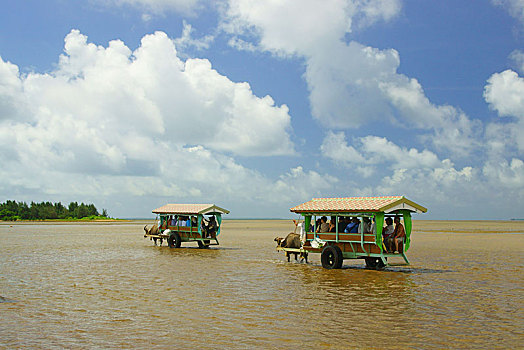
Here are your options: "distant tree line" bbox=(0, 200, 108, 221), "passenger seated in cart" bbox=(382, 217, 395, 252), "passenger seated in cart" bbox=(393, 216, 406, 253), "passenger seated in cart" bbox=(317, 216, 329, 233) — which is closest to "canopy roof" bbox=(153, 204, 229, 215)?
"passenger seated in cart" bbox=(317, 216, 329, 233)

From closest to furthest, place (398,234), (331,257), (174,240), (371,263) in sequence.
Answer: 1. (398,234)
2. (331,257)
3. (371,263)
4. (174,240)

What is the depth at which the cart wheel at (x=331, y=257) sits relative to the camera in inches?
752

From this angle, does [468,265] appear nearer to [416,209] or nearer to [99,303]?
[416,209]

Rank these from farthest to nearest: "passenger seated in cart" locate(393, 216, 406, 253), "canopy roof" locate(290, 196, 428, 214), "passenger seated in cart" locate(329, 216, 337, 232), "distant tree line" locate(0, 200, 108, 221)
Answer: "distant tree line" locate(0, 200, 108, 221) < "passenger seated in cart" locate(329, 216, 337, 232) < "passenger seated in cart" locate(393, 216, 406, 253) < "canopy roof" locate(290, 196, 428, 214)

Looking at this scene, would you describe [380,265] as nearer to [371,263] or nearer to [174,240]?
[371,263]

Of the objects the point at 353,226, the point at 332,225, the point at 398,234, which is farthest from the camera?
the point at 332,225

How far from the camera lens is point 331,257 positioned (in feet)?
64.3

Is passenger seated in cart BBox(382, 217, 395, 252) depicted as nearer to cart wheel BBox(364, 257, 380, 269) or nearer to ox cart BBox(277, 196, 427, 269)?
ox cart BBox(277, 196, 427, 269)

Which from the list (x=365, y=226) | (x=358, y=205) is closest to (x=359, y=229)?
(x=365, y=226)

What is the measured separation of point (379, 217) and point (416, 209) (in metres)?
1.65

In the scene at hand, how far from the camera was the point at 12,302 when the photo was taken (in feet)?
38.6

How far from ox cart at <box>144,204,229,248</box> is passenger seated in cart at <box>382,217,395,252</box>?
1234 centimetres

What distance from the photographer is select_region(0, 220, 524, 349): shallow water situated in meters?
8.35

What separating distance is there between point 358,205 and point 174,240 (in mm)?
15734
